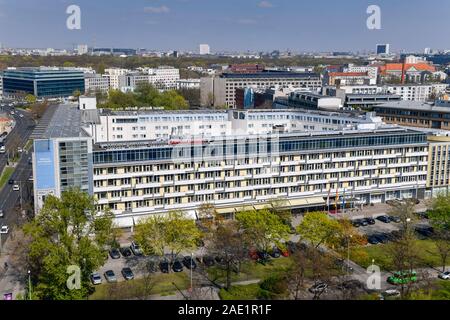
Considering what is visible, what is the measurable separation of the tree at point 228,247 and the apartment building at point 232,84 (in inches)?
1752

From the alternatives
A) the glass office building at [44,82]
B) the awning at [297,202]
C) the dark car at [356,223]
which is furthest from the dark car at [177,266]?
the glass office building at [44,82]

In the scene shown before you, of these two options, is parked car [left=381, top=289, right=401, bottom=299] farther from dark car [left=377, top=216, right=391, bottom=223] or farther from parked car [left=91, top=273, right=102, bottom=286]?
parked car [left=91, top=273, right=102, bottom=286]

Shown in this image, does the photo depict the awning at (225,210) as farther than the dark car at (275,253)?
Yes

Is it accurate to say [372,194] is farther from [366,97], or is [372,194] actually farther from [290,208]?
[366,97]

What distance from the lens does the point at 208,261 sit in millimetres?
17922

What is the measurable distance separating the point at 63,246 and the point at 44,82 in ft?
203

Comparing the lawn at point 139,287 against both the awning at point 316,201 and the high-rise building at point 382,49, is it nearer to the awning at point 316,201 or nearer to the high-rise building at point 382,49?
the awning at point 316,201

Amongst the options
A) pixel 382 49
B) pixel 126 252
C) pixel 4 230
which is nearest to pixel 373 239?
pixel 126 252

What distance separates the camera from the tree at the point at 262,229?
1738cm

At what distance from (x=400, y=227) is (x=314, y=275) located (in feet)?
25.4

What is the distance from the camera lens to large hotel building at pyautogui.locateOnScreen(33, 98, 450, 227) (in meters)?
19.8

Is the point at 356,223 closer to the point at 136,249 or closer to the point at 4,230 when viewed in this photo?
the point at 136,249

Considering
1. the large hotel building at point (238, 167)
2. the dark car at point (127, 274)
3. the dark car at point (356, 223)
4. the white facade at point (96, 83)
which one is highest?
the white facade at point (96, 83)
